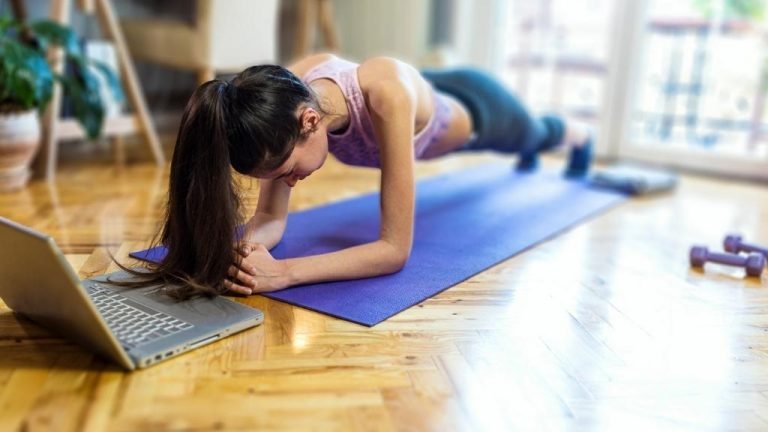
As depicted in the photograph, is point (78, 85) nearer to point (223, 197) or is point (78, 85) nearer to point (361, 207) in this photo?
point (361, 207)

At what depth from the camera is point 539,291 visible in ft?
4.27

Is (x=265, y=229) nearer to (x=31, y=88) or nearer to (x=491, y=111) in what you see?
(x=491, y=111)

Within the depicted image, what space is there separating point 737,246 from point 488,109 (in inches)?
26.4

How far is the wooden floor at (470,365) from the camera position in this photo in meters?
0.83

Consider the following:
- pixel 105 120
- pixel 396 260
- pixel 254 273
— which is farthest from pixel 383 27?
pixel 254 273

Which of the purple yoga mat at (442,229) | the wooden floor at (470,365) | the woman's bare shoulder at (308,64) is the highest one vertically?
the woman's bare shoulder at (308,64)

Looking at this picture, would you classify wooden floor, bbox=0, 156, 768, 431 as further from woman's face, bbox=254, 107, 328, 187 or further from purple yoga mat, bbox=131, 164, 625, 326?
woman's face, bbox=254, 107, 328, 187

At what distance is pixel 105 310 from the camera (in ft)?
3.38

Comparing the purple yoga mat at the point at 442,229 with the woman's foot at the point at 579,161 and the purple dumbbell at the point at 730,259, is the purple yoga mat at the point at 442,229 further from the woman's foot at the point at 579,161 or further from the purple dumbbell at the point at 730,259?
the purple dumbbell at the point at 730,259

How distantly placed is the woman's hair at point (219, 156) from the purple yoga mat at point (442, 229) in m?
0.14

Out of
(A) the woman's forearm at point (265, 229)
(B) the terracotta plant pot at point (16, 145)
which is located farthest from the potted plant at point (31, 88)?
(A) the woman's forearm at point (265, 229)

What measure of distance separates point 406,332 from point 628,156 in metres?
2.06

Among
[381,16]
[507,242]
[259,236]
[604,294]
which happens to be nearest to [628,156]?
[381,16]

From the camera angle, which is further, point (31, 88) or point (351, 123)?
point (31, 88)
